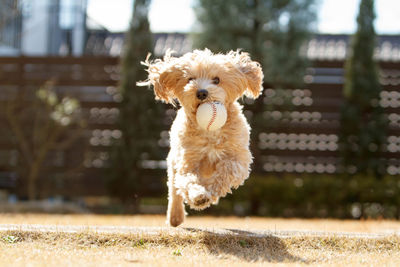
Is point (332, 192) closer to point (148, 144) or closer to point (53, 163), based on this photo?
point (148, 144)

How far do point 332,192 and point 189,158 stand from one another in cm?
573

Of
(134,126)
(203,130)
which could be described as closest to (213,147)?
(203,130)

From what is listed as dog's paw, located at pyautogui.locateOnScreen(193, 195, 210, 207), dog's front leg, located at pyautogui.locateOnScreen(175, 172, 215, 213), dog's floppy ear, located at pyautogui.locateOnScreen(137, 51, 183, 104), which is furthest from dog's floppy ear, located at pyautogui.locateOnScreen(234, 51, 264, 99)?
dog's paw, located at pyautogui.locateOnScreen(193, 195, 210, 207)

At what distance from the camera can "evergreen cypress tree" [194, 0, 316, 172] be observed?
32.8 ft

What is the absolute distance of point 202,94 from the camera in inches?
150

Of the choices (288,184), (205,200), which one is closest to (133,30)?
(288,184)

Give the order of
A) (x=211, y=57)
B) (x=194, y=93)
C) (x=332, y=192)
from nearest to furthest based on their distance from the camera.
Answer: (x=194, y=93)
(x=211, y=57)
(x=332, y=192)

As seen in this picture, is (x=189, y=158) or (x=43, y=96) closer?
(x=189, y=158)

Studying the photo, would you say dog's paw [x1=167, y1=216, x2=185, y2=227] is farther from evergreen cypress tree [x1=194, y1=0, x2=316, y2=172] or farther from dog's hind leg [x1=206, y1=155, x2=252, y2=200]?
evergreen cypress tree [x1=194, y1=0, x2=316, y2=172]

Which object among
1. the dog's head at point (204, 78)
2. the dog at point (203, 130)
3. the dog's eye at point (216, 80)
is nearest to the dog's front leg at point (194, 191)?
the dog at point (203, 130)

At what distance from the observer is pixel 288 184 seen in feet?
30.9

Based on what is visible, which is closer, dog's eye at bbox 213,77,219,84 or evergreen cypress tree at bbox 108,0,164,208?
dog's eye at bbox 213,77,219,84

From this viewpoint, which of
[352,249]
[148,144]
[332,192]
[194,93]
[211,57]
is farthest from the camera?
[148,144]

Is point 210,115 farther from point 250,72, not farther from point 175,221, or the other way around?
point 175,221
